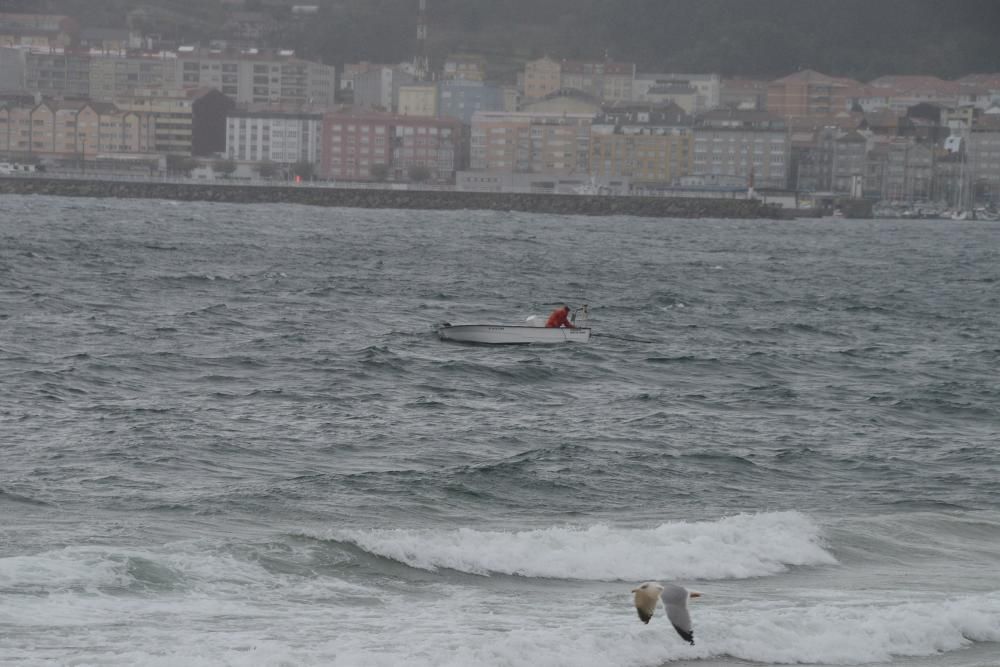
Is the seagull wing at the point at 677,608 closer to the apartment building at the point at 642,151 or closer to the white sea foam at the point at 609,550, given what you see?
the white sea foam at the point at 609,550

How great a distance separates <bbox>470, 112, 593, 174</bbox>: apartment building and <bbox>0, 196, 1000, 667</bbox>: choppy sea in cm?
13587

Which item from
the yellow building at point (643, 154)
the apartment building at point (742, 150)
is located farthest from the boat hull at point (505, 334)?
the apartment building at point (742, 150)

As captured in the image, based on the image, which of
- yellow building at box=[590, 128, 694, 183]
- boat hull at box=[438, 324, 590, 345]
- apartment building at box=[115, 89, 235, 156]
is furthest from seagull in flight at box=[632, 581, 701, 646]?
apartment building at box=[115, 89, 235, 156]

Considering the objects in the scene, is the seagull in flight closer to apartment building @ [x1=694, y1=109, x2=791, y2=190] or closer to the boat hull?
the boat hull

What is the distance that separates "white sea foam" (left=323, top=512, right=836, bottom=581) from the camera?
14.8 m

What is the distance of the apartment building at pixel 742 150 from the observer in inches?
6850

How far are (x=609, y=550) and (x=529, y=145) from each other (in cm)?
16226

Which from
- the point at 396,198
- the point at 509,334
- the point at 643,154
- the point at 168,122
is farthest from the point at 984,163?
the point at 509,334

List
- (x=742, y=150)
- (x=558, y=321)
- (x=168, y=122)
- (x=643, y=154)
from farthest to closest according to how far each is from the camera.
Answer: (x=168, y=122), (x=742, y=150), (x=643, y=154), (x=558, y=321)

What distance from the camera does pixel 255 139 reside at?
176750 millimetres

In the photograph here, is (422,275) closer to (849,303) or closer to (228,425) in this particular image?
(849,303)

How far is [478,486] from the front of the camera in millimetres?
17781

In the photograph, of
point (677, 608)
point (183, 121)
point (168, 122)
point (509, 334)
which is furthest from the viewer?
point (183, 121)

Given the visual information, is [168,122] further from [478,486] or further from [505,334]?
[478,486]
